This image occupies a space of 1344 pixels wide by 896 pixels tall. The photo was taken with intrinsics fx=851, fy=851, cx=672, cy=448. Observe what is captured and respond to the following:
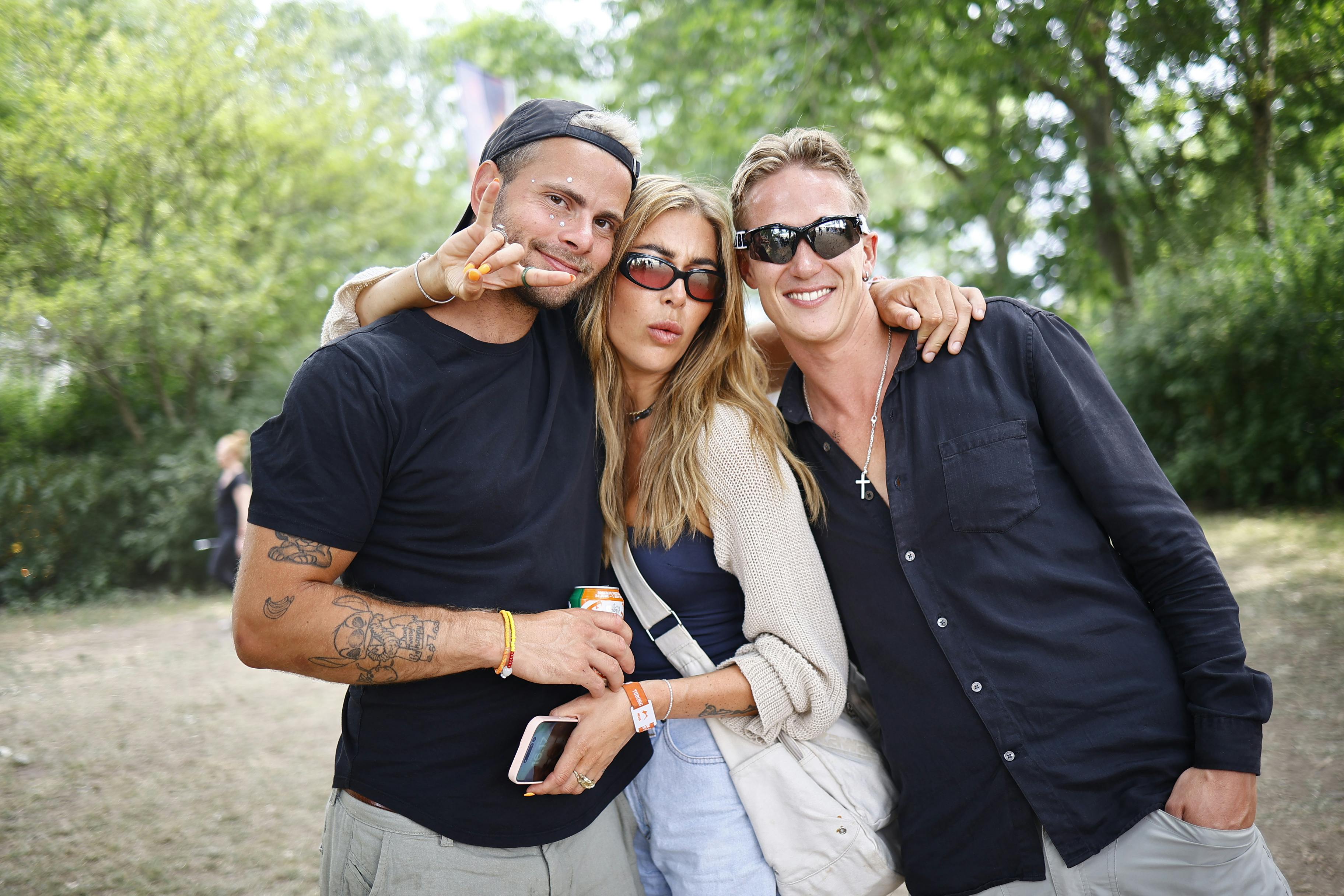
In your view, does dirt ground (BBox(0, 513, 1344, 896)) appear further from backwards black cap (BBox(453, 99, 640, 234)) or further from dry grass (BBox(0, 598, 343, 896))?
backwards black cap (BBox(453, 99, 640, 234))

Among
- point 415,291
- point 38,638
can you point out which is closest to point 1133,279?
point 415,291

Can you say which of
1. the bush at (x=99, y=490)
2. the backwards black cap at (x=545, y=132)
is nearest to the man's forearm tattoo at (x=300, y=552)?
the backwards black cap at (x=545, y=132)

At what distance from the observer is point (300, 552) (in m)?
2.01

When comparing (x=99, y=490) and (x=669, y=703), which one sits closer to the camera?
(x=669, y=703)

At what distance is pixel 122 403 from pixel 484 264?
1834 centimetres

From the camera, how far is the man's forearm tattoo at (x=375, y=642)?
2.06 meters

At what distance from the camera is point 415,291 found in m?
2.42

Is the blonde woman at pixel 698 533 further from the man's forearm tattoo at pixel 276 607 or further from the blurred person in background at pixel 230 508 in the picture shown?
the blurred person in background at pixel 230 508

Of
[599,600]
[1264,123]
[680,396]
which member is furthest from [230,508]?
[1264,123]

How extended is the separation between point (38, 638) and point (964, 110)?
18039 mm

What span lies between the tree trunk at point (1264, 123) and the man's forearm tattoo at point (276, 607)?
13902 mm

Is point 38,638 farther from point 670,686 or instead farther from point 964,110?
point 964,110

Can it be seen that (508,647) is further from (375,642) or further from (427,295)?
(427,295)

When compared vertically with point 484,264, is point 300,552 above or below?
below
